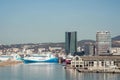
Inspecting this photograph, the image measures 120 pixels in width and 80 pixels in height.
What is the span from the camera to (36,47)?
138000 millimetres

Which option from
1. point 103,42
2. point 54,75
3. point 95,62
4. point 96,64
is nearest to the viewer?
point 54,75

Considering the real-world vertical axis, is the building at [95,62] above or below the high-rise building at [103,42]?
below

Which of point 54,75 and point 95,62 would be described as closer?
point 54,75

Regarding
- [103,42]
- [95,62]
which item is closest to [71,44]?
[103,42]

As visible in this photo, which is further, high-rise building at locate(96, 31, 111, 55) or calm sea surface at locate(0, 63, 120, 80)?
high-rise building at locate(96, 31, 111, 55)

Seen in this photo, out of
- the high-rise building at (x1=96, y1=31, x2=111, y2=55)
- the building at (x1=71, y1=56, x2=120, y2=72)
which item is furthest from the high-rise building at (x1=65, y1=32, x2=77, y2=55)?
the building at (x1=71, y1=56, x2=120, y2=72)

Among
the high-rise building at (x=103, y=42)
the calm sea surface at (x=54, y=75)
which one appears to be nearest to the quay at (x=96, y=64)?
the calm sea surface at (x=54, y=75)

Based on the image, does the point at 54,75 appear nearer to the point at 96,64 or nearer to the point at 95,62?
the point at 96,64

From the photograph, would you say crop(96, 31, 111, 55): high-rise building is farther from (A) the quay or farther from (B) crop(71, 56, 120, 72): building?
(A) the quay

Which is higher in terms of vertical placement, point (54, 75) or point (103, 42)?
point (103, 42)

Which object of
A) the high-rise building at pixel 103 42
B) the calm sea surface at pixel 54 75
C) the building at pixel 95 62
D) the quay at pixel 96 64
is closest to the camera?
the calm sea surface at pixel 54 75

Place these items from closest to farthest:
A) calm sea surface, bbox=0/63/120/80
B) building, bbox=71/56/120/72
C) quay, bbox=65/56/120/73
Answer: calm sea surface, bbox=0/63/120/80
quay, bbox=65/56/120/73
building, bbox=71/56/120/72

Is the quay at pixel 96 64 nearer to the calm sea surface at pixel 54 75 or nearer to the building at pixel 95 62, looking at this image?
the building at pixel 95 62

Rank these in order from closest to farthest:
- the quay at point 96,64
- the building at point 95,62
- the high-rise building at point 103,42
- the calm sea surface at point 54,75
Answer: the calm sea surface at point 54,75 → the quay at point 96,64 → the building at point 95,62 → the high-rise building at point 103,42
